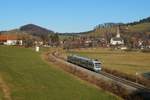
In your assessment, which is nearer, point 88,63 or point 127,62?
point 88,63

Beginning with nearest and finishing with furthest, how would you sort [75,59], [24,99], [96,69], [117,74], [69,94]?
[24,99] → [69,94] → [117,74] → [96,69] → [75,59]

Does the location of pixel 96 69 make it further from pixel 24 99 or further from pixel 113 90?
pixel 24 99

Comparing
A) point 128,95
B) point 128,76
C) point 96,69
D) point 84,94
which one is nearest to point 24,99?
point 84,94

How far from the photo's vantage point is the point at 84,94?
3031 centimetres

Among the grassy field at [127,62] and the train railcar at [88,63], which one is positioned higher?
the train railcar at [88,63]

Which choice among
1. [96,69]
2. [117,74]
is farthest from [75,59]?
[117,74]

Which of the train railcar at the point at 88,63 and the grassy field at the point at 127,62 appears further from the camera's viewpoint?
the grassy field at the point at 127,62

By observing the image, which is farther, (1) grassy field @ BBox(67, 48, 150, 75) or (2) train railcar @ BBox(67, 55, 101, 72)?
(1) grassy field @ BBox(67, 48, 150, 75)

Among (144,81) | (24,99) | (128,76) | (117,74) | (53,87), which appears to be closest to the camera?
(24,99)

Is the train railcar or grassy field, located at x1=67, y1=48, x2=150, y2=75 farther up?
the train railcar

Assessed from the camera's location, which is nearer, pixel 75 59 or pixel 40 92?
pixel 40 92

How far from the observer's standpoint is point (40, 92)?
29828mm

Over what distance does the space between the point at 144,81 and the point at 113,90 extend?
11.6 meters

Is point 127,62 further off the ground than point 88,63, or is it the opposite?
point 88,63
